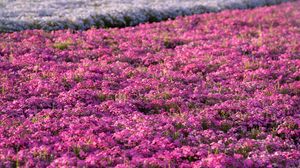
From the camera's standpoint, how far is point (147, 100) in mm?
12898

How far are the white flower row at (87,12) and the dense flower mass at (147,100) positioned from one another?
5.60 feet

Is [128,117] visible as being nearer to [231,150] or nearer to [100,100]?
Result: [100,100]

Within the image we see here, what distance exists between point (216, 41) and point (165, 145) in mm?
11041

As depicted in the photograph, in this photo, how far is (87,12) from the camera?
2553cm

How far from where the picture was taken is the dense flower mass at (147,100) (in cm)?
977

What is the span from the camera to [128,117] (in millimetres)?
11688

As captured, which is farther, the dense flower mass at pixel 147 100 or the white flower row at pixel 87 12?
the white flower row at pixel 87 12

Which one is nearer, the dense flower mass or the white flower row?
the dense flower mass

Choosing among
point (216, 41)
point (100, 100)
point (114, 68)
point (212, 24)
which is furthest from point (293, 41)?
point (100, 100)

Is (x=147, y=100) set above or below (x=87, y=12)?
below

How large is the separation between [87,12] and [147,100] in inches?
534

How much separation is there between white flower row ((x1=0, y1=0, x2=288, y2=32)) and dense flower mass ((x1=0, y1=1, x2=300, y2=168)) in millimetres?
1706

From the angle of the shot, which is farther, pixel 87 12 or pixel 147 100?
pixel 87 12

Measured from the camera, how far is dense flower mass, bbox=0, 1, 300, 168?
384 inches
